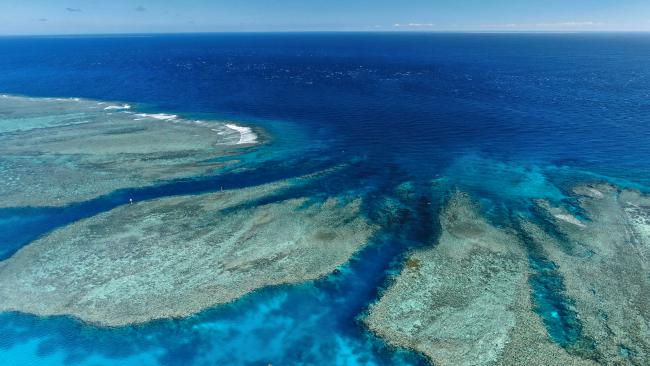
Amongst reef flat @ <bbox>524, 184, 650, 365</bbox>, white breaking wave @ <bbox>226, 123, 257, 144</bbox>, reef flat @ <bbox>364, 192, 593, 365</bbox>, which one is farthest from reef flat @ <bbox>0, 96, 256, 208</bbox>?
reef flat @ <bbox>524, 184, 650, 365</bbox>

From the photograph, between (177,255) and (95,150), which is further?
(95,150)

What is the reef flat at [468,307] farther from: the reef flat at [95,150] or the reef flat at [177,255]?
the reef flat at [95,150]

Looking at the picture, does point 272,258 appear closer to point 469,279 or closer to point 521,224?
point 469,279

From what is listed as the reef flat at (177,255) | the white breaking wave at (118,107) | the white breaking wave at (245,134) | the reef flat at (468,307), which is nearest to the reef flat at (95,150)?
the white breaking wave at (245,134)

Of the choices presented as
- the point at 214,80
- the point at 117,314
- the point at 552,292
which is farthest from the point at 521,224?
the point at 214,80

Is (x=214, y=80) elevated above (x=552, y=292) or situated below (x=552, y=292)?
above

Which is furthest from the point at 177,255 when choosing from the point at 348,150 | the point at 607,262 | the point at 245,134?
the point at 607,262

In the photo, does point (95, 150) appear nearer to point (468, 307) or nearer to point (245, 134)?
point (245, 134)

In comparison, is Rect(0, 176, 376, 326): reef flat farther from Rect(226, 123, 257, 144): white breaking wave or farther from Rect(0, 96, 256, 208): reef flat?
Rect(226, 123, 257, 144): white breaking wave
